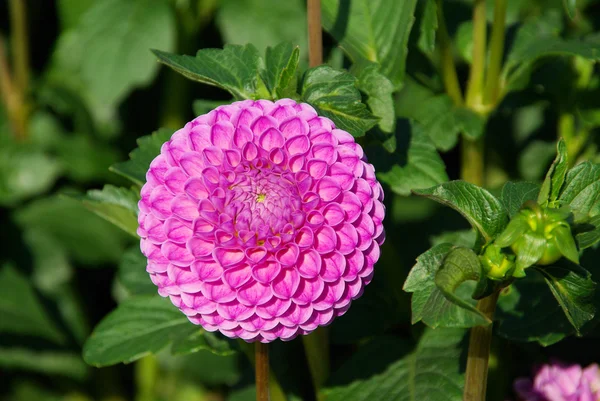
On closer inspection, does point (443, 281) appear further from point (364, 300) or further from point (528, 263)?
point (364, 300)

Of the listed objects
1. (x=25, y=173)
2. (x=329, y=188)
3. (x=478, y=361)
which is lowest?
(x=25, y=173)

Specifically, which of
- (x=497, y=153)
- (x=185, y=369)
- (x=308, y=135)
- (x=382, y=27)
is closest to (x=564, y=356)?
(x=497, y=153)

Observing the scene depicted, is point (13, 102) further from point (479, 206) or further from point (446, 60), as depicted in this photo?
point (479, 206)

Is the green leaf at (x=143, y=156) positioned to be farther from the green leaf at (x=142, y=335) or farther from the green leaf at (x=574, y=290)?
the green leaf at (x=574, y=290)

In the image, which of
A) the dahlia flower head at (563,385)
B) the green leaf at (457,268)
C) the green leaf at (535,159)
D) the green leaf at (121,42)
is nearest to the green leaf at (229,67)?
Answer: the green leaf at (457,268)

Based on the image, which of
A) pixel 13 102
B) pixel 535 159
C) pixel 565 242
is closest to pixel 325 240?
pixel 565 242
